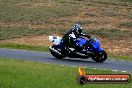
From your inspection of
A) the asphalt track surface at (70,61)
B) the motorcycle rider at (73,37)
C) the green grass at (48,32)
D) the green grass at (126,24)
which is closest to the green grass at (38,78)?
the asphalt track surface at (70,61)

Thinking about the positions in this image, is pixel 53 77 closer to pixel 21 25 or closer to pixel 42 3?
pixel 21 25

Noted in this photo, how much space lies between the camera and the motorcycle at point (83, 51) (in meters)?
22.6

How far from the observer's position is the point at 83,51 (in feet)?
75.0

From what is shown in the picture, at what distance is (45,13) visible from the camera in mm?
46969

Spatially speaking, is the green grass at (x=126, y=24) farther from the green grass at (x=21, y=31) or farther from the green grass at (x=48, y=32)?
the green grass at (x=21, y=31)

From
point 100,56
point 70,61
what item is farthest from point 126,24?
point 70,61

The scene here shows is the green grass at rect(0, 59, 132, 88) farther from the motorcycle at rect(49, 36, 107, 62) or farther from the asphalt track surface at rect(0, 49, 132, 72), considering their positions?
the motorcycle at rect(49, 36, 107, 62)

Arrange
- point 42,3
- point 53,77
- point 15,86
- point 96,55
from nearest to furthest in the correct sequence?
1. point 15,86
2. point 53,77
3. point 96,55
4. point 42,3

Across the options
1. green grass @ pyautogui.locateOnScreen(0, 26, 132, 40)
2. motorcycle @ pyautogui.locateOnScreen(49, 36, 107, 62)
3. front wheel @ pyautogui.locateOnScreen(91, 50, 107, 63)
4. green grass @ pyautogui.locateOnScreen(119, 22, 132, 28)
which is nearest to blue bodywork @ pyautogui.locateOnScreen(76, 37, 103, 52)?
motorcycle @ pyautogui.locateOnScreen(49, 36, 107, 62)

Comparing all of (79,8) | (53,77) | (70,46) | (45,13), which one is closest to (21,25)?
(45,13)

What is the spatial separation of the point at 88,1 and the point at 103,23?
521 inches

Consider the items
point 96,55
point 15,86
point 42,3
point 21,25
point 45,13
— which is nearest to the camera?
point 15,86

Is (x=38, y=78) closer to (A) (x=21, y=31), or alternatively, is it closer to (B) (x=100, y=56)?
(B) (x=100, y=56)

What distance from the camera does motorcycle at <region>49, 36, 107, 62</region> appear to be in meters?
22.6
